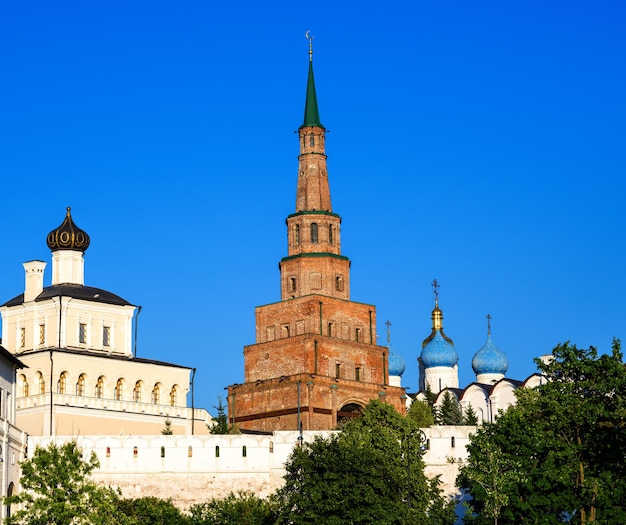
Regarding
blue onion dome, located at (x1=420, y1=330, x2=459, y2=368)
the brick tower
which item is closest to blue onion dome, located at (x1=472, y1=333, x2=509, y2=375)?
blue onion dome, located at (x1=420, y1=330, x2=459, y2=368)

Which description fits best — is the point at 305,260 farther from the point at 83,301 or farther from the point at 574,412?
the point at 574,412

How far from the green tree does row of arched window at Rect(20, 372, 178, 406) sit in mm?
19507

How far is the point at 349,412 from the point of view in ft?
263

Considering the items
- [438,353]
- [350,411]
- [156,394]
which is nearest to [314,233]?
[350,411]

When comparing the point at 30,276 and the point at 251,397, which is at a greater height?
the point at 30,276

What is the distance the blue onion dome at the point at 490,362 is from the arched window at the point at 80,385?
4923 centimetres

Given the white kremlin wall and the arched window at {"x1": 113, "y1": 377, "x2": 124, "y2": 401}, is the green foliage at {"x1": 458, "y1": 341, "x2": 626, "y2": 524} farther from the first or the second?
the arched window at {"x1": 113, "y1": 377, "x2": 124, "y2": 401}

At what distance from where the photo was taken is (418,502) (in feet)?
193

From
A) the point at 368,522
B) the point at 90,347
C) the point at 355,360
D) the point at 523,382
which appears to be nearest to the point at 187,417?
the point at 90,347

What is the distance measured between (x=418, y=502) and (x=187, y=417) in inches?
790

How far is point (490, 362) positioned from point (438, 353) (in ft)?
18.3

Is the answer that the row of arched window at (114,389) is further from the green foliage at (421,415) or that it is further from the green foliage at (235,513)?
the green foliage at (235,513)

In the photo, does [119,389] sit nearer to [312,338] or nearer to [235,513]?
[312,338]

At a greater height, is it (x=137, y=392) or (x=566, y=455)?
(x=137, y=392)
